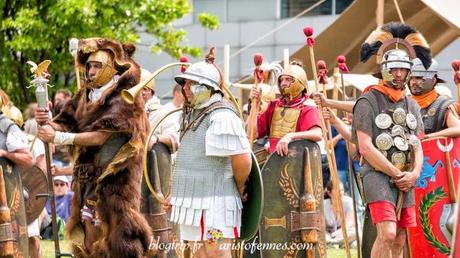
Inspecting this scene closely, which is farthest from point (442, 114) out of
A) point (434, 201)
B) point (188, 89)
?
point (188, 89)

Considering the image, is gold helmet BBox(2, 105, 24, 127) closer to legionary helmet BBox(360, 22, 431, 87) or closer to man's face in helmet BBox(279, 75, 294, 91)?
man's face in helmet BBox(279, 75, 294, 91)

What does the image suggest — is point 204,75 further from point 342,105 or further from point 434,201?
point 434,201

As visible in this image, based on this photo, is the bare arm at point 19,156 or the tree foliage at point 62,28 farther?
the tree foliage at point 62,28

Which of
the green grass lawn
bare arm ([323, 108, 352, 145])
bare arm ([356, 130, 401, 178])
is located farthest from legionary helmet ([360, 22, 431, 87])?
the green grass lawn

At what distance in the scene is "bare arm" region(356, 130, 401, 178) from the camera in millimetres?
11117

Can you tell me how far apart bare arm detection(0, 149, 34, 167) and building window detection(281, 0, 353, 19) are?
15.8 m

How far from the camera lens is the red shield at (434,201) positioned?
1195 cm

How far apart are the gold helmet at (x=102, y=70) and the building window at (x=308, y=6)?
51.2ft

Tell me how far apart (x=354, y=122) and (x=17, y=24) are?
35.6 ft

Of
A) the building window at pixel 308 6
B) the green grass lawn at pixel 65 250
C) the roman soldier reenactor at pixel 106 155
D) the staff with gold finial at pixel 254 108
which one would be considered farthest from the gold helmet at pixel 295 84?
the building window at pixel 308 6

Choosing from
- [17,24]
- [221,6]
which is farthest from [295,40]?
[17,24]

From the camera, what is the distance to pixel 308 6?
28047 mm

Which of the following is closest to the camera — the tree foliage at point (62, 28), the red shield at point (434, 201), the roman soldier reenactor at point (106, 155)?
the roman soldier reenactor at point (106, 155)

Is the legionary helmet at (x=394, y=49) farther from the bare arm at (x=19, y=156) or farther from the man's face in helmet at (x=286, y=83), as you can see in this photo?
the bare arm at (x=19, y=156)
